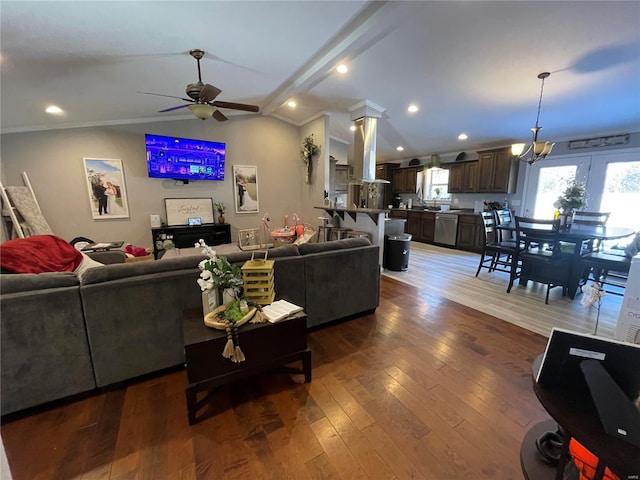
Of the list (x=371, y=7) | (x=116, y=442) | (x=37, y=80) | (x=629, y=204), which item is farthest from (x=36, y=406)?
(x=629, y=204)

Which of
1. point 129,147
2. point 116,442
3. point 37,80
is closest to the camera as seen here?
point 116,442

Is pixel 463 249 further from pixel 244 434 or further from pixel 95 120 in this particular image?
pixel 95 120

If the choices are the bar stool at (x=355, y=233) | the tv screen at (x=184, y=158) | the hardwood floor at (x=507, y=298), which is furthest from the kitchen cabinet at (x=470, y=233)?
the tv screen at (x=184, y=158)

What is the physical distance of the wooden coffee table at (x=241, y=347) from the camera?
1.53 metres

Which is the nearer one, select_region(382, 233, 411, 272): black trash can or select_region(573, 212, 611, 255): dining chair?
select_region(573, 212, 611, 255): dining chair

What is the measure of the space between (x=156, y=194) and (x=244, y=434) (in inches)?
192

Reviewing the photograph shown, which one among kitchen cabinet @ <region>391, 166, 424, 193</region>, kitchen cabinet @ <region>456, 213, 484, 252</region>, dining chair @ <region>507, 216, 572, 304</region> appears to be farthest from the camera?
kitchen cabinet @ <region>391, 166, 424, 193</region>

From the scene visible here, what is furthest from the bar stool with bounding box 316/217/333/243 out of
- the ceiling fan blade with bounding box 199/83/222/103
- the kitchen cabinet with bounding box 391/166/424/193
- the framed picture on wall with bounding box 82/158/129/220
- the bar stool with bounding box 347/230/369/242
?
the framed picture on wall with bounding box 82/158/129/220

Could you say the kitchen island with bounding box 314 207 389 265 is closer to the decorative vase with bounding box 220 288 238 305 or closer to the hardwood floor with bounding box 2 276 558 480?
the hardwood floor with bounding box 2 276 558 480

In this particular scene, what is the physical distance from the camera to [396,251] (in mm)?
4637

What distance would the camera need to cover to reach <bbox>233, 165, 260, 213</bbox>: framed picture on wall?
18.6 ft

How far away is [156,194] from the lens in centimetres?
500

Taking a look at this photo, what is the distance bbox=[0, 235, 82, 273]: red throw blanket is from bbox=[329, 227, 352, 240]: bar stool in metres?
3.86

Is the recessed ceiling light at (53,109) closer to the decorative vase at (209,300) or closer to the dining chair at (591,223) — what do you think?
the decorative vase at (209,300)
